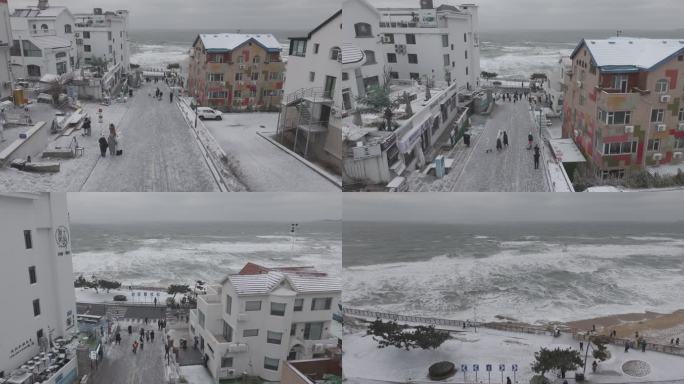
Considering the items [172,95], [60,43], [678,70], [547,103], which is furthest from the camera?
[172,95]

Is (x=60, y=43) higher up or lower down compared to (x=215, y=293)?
higher up

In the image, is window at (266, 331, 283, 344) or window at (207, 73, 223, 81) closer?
window at (266, 331, 283, 344)

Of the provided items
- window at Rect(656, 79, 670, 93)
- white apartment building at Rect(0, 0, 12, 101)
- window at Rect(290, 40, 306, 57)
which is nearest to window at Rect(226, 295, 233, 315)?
window at Rect(290, 40, 306, 57)

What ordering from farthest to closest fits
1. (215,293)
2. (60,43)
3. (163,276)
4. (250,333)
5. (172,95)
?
(163,276)
(172,95)
(215,293)
(250,333)
(60,43)

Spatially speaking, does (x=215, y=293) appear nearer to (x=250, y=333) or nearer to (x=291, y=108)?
(x=250, y=333)

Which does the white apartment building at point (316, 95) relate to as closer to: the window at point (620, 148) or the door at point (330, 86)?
the door at point (330, 86)

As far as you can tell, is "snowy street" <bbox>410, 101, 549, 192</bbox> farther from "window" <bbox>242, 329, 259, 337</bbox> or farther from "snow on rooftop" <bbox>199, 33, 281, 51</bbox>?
"snow on rooftop" <bbox>199, 33, 281, 51</bbox>

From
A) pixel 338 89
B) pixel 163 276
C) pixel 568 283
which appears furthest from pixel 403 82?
pixel 163 276
